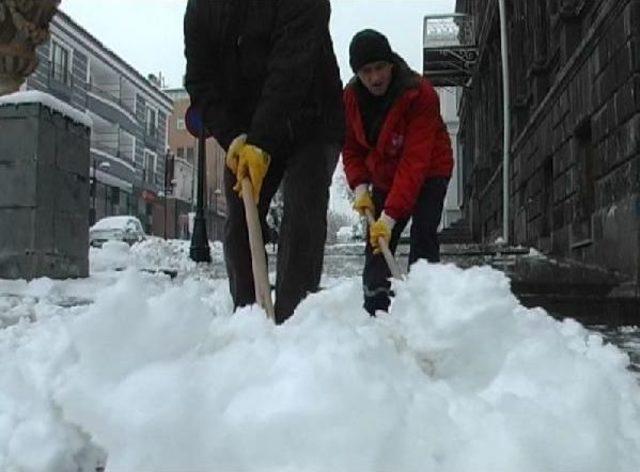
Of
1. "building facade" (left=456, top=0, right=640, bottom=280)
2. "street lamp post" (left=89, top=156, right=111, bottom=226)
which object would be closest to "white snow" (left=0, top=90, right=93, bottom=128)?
"building facade" (left=456, top=0, right=640, bottom=280)

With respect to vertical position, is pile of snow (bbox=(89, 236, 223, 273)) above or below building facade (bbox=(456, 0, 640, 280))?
below

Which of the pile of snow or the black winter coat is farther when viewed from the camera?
the pile of snow

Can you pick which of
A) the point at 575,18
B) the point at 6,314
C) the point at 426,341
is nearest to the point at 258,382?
the point at 426,341

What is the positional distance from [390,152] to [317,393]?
9.74 ft

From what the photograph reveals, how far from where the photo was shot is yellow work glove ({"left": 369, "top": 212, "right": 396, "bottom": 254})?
13.9 ft

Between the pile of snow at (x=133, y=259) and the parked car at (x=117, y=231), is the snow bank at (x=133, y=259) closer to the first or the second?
the pile of snow at (x=133, y=259)

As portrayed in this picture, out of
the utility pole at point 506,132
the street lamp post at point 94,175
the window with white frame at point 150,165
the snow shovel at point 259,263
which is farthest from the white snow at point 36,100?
the window with white frame at point 150,165

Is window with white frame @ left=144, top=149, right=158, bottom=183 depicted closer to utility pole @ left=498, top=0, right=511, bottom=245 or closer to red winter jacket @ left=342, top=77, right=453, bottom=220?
utility pole @ left=498, top=0, right=511, bottom=245

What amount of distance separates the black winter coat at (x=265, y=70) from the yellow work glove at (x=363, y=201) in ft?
3.84

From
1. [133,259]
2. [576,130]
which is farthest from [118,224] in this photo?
[576,130]

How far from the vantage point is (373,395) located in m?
1.71

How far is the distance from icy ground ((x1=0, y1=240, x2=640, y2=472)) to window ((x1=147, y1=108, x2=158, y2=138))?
49.6m

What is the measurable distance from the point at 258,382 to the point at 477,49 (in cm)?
2551

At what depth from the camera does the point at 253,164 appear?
10.2 feet
